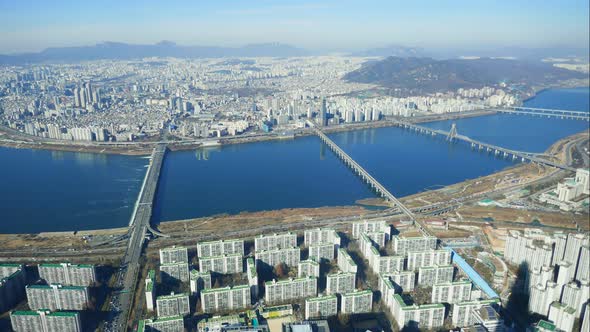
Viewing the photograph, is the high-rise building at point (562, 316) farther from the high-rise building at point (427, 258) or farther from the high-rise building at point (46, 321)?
the high-rise building at point (46, 321)

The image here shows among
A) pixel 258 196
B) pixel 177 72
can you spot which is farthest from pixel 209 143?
pixel 177 72

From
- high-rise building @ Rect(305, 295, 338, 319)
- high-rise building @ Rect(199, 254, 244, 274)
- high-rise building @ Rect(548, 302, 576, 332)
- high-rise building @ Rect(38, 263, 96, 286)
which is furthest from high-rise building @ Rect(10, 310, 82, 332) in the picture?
high-rise building @ Rect(548, 302, 576, 332)

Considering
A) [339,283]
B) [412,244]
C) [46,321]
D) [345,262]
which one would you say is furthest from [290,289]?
[46,321]

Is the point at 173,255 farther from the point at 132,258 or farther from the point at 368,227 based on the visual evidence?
the point at 368,227

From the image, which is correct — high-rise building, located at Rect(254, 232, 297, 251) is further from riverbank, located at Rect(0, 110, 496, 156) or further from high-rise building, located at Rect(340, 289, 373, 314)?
riverbank, located at Rect(0, 110, 496, 156)

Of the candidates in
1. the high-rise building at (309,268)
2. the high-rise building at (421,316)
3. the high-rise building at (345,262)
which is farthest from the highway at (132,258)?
the high-rise building at (421,316)
